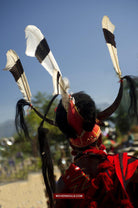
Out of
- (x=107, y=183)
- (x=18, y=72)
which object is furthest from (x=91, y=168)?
(x=18, y=72)

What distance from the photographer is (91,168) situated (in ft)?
5.16

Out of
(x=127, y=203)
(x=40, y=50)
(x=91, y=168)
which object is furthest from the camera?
(x=40, y=50)

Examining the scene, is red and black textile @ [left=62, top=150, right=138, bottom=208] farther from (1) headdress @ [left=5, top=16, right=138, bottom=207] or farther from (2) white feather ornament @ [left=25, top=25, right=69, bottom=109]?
(2) white feather ornament @ [left=25, top=25, right=69, bottom=109]

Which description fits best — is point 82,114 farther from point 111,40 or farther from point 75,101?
point 111,40

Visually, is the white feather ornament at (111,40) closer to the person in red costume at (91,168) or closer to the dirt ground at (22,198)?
the person in red costume at (91,168)

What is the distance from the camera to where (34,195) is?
9.30 metres

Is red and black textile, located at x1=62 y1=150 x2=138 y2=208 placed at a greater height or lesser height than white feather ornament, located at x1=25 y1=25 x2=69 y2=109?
lesser

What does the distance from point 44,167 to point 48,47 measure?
1103 mm

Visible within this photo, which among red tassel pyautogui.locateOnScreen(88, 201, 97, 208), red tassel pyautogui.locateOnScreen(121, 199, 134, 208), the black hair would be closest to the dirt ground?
the black hair

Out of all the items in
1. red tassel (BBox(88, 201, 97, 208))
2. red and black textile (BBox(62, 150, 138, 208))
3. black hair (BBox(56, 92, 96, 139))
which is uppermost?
black hair (BBox(56, 92, 96, 139))

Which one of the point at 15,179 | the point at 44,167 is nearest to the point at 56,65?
the point at 44,167

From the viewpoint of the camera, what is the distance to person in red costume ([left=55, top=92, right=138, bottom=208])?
1.44 m

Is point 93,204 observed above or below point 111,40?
below

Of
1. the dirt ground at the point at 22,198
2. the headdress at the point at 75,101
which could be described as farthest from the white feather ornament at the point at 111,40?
the dirt ground at the point at 22,198
